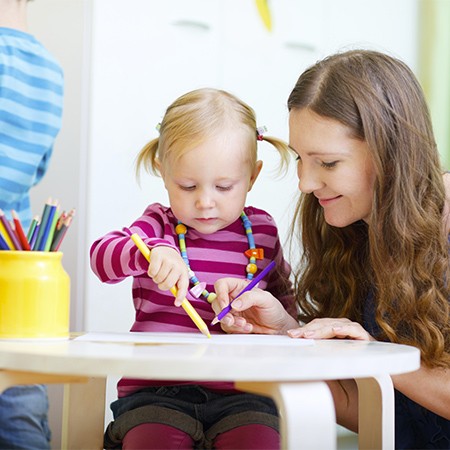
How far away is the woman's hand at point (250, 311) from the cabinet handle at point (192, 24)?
1.04 meters

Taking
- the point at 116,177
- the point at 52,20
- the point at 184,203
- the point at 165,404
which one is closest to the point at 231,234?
the point at 184,203

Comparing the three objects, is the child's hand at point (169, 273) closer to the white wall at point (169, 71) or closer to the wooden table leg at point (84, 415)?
the wooden table leg at point (84, 415)

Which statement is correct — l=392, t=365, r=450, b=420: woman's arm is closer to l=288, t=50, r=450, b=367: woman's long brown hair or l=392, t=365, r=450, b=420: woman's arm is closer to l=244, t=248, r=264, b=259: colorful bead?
l=288, t=50, r=450, b=367: woman's long brown hair

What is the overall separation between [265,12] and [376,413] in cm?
147

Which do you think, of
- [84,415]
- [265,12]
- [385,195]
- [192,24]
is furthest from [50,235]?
[265,12]

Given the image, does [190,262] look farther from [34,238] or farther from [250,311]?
[34,238]

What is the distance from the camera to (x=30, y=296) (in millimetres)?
949

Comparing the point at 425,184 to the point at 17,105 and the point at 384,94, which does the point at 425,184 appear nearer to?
the point at 384,94

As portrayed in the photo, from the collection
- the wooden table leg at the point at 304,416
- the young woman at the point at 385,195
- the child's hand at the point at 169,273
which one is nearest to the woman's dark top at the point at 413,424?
the young woman at the point at 385,195

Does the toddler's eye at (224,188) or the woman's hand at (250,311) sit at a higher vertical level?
the toddler's eye at (224,188)

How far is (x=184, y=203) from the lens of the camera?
1240 mm

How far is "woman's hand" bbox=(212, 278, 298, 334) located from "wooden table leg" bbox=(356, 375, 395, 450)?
185 millimetres

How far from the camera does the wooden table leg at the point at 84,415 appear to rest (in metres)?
1.10

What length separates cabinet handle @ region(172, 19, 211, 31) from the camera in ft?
6.70
